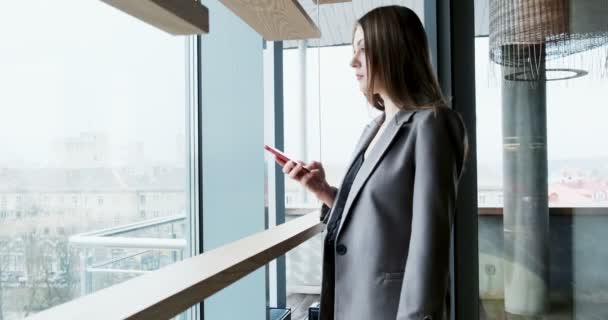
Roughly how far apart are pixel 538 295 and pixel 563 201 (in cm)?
37

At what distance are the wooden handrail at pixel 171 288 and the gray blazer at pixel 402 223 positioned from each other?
0.21m

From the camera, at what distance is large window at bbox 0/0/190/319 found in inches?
41.8

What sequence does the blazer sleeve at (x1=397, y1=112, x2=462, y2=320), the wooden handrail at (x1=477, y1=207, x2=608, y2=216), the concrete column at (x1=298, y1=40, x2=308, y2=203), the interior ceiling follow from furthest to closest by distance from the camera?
the concrete column at (x1=298, y1=40, x2=308, y2=203), the interior ceiling, the wooden handrail at (x1=477, y1=207, x2=608, y2=216), the blazer sleeve at (x1=397, y1=112, x2=462, y2=320)

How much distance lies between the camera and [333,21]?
11.3 feet

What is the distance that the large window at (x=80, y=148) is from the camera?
41.8 inches

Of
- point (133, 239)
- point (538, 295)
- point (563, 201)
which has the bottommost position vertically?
point (538, 295)

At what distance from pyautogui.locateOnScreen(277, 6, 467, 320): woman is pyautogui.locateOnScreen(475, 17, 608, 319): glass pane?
772 millimetres

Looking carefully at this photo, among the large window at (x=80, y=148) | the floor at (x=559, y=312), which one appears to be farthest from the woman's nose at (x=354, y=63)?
the floor at (x=559, y=312)

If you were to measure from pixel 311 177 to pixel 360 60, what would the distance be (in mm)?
310

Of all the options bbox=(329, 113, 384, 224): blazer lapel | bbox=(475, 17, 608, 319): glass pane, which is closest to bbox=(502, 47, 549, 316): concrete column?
bbox=(475, 17, 608, 319): glass pane

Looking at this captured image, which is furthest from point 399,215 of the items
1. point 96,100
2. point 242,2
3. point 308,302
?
point 308,302

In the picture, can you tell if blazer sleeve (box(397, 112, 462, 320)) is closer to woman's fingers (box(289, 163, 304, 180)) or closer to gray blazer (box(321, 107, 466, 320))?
gray blazer (box(321, 107, 466, 320))

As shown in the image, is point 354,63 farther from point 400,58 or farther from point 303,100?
point 303,100

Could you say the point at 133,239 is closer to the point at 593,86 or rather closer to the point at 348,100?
the point at 593,86
